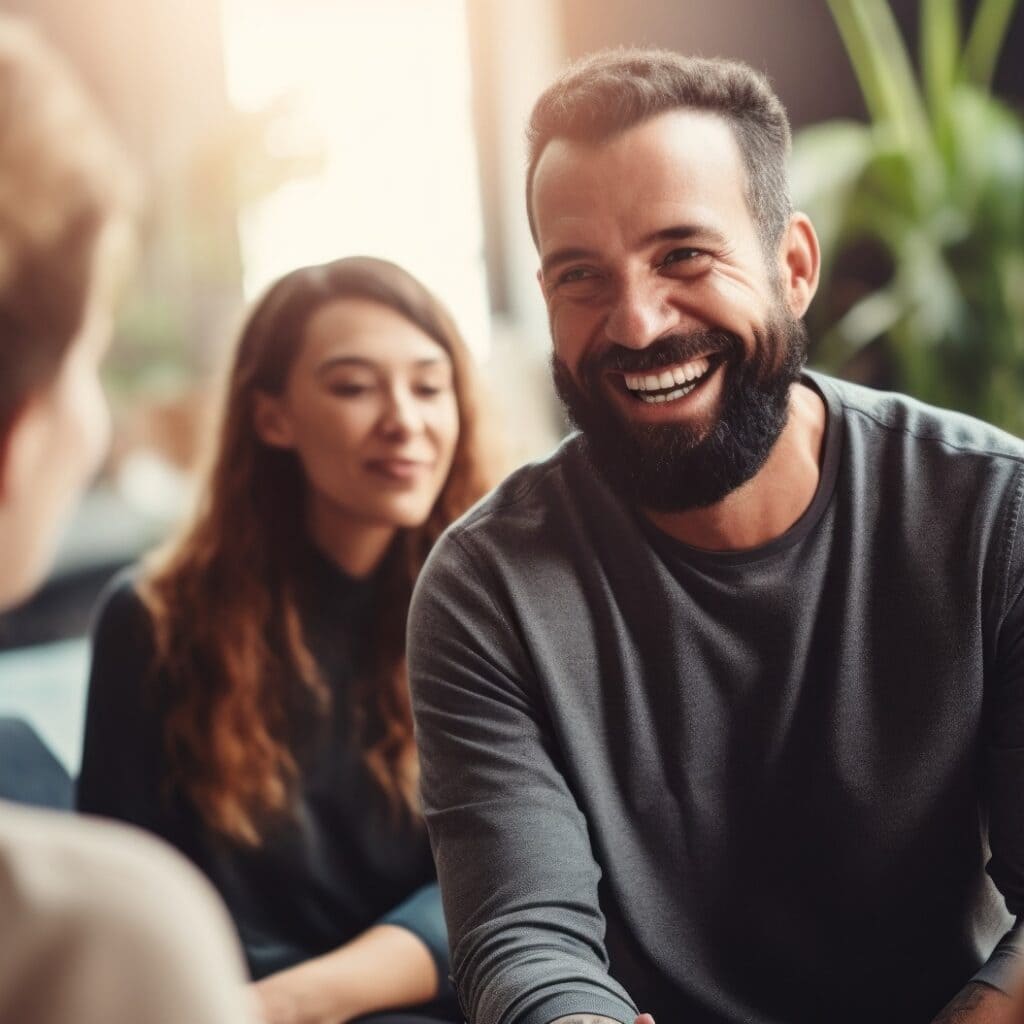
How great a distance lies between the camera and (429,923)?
4.29ft

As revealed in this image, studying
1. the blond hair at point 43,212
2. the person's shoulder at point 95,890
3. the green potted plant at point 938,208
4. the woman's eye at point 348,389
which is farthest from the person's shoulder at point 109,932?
the green potted plant at point 938,208

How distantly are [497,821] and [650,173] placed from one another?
519 millimetres

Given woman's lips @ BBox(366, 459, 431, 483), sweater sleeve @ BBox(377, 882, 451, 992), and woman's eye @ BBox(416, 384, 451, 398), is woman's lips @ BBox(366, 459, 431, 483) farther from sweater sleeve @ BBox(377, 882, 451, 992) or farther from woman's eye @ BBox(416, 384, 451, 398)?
sweater sleeve @ BBox(377, 882, 451, 992)

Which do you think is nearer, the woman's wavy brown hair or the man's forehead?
the man's forehead

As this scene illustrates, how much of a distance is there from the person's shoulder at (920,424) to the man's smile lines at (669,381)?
A: 13cm

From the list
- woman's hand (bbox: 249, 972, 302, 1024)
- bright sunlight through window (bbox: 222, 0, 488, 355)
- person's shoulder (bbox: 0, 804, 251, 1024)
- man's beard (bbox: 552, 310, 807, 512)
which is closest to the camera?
person's shoulder (bbox: 0, 804, 251, 1024)

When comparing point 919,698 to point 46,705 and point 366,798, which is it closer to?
point 366,798

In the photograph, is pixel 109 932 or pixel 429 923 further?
pixel 429 923

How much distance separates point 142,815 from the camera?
1403mm

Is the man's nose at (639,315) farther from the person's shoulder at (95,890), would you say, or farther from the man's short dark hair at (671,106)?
the person's shoulder at (95,890)

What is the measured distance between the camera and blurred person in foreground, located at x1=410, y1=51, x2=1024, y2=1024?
3.55 ft

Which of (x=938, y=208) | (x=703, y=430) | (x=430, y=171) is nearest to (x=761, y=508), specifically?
(x=703, y=430)

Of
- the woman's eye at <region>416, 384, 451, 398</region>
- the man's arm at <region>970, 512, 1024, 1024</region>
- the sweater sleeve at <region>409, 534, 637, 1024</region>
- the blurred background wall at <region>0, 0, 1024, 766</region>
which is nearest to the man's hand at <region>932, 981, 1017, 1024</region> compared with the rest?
the man's arm at <region>970, 512, 1024, 1024</region>

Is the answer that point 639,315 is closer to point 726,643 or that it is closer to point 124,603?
point 726,643
